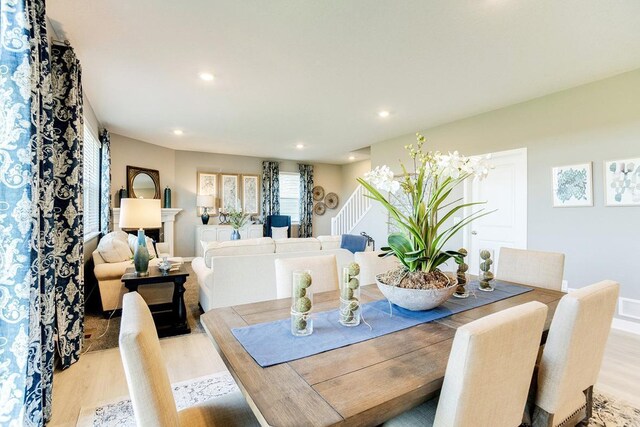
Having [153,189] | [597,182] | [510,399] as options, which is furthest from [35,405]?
[153,189]

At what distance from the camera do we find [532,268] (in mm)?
2312

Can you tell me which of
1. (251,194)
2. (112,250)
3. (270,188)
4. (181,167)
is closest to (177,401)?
(112,250)

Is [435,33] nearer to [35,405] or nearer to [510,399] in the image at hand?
[510,399]

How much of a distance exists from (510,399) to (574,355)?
0.44 m

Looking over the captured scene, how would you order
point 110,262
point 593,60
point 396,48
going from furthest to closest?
point 110,262
point 593,60
point 396,48

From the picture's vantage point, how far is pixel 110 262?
3762 mm

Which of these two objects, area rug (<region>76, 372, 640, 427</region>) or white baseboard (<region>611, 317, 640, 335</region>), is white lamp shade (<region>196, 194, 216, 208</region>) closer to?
area rug (<region>76, 372, 640, 427</region>)

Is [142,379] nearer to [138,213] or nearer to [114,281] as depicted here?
[138,213]

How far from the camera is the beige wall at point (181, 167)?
6.05 m

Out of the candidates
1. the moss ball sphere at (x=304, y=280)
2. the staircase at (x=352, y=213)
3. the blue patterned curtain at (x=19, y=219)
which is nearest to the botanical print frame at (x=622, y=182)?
the moss ball sphere at (x=304, y=280)

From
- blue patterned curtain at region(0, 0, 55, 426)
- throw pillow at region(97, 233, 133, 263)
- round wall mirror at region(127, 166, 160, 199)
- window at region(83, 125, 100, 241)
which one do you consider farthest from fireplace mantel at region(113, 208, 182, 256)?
blue patterned curtain at region(0, 0, 55, 426)

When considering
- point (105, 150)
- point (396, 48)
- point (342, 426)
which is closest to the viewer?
point (342, 426)

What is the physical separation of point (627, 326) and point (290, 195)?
748 centimetres

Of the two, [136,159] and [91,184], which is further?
[136,159]
